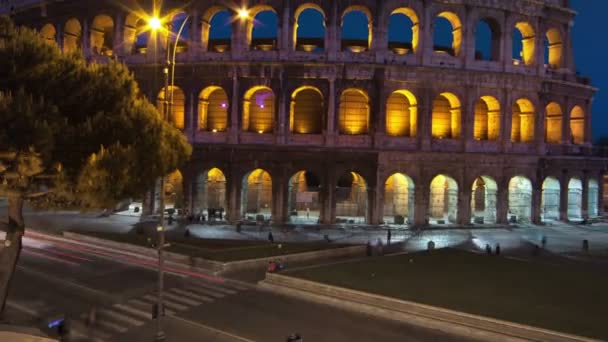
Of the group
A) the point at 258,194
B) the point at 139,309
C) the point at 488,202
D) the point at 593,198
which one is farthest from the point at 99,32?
the point at 593,198

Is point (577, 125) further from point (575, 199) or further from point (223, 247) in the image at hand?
point (223, 247)

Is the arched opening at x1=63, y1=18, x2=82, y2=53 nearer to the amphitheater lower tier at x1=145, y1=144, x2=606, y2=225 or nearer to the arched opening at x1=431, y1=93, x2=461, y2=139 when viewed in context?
the amphitheater lower tier at x1=145, y1=144, x2=606, y2=225

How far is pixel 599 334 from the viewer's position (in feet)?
41.0

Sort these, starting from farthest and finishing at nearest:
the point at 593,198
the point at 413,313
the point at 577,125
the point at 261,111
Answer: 1. the point at 593,198
2. the point at 577,125
3. the point at 261,111
4. the point at 413,313

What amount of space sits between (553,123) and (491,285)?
25890 mm

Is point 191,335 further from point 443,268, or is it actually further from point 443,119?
point 443,119

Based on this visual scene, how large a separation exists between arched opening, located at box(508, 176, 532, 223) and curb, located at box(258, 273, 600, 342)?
24.6m

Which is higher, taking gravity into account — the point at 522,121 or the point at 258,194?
the point at 522,121

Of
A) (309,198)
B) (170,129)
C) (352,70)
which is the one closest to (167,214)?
(309,198)

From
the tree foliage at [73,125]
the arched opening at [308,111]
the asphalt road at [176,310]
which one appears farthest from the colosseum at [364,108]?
the tree foliage at [73,125]

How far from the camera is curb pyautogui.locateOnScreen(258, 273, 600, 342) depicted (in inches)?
505

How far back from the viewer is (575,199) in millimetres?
39875

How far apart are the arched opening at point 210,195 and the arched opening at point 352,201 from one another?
8.43m

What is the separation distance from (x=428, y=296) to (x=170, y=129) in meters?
9.35
